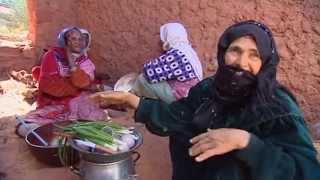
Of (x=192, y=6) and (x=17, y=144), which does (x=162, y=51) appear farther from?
(x=17, y=144)

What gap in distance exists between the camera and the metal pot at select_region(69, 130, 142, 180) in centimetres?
252

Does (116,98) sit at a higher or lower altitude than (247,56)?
lower

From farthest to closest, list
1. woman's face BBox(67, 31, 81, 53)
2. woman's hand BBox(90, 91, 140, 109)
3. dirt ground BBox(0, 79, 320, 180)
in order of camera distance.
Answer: woman's face BBox(67, 31, 81, 53)
dirt ground BBox(0, 79, 320, 180)
woman's hand BBox(90, 91, 140, 109)

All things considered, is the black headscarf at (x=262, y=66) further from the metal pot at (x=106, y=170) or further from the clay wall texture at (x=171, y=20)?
the clay wall texture at (x=171, y=20)

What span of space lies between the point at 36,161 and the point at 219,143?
7.87ft

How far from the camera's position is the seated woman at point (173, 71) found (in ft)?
14.3

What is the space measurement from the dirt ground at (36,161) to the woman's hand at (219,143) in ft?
5.87

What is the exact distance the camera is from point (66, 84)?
4.51 meters

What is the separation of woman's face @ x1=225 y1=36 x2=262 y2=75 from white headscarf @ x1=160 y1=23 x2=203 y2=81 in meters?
2.22

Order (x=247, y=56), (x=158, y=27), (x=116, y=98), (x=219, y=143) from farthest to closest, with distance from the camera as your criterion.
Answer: (x=158, y=27), (x=116, y=98), (x=247, y=56), (x=219, y=143)

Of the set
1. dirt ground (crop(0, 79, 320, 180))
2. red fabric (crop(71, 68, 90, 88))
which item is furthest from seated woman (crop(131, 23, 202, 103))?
red fabric (crop(71, 68, 90, 88))

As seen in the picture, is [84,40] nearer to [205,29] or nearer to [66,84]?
[66,84]

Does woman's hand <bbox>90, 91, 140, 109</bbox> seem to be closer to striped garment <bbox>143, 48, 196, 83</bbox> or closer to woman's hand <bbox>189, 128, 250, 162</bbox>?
woman's hand <bbox>189, 128, 250, 162</bbox>

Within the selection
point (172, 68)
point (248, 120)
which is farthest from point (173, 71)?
point (248, 120)
